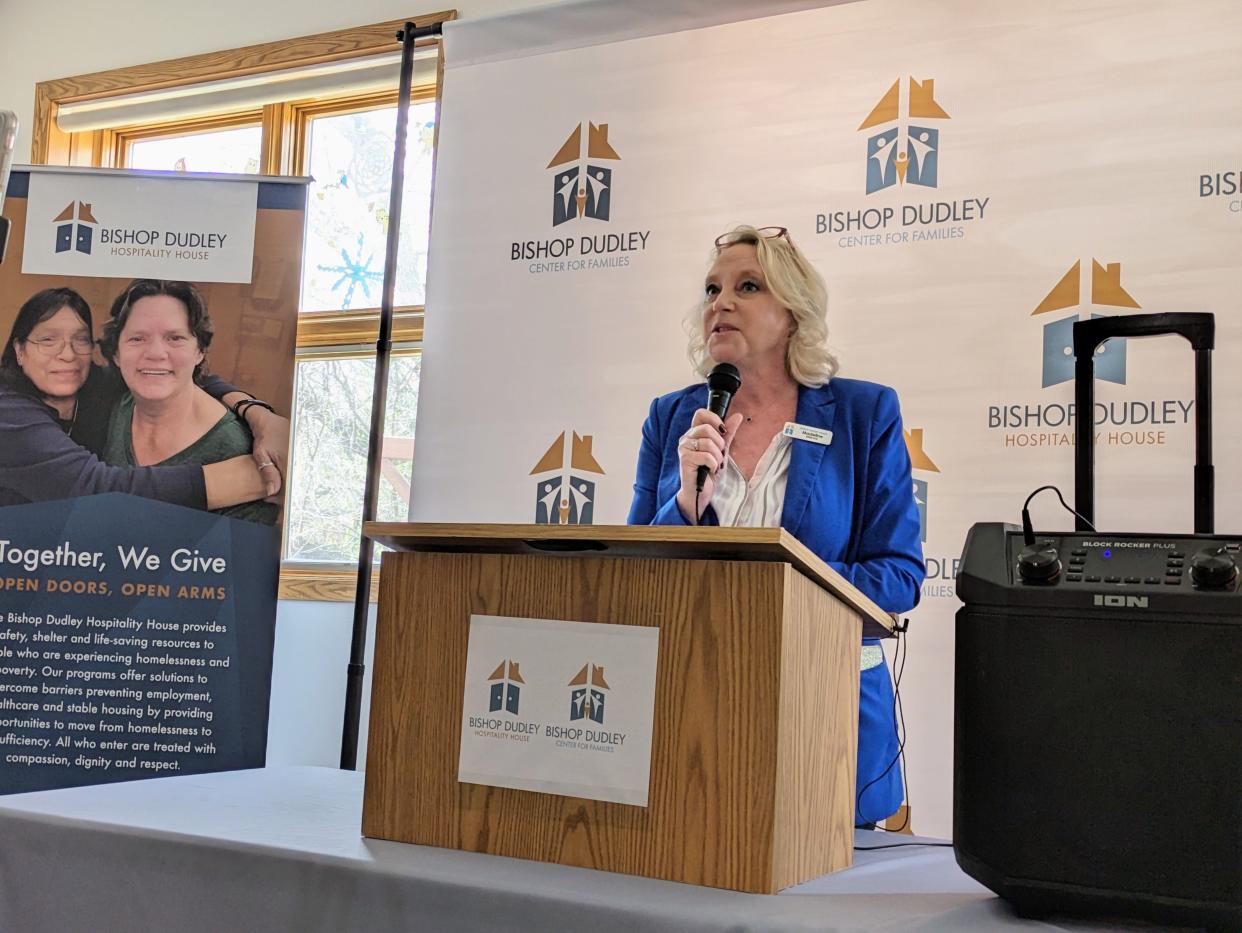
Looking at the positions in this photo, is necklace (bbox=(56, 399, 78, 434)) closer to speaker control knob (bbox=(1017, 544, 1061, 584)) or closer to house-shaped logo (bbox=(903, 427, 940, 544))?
house-shaped logo (bbox=(903, 427, 940, 544))

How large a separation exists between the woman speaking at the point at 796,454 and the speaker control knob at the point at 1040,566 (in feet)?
2.06

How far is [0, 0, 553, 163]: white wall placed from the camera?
163 inches

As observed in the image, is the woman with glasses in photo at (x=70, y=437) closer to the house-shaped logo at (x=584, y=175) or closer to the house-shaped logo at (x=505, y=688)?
the house-shaped logo at (x=584, y=175)

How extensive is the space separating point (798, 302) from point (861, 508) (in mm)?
428

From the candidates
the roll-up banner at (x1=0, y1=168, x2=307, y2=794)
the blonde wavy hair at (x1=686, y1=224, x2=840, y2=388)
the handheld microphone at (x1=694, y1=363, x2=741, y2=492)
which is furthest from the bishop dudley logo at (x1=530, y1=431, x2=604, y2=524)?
the handheld microphone at (x1=694, y1=363, x2=741, y2=492)

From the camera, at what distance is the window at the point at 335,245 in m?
4.01

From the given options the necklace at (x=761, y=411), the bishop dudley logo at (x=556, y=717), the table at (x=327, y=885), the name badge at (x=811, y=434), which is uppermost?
the necklace at (x=761, y=411)

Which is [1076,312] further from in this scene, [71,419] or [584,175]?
[71,419]

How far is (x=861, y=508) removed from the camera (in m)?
1.96

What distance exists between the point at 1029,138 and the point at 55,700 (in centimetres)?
291

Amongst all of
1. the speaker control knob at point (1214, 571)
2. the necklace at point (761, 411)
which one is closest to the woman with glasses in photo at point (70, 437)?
the necklace at point (761, 411)

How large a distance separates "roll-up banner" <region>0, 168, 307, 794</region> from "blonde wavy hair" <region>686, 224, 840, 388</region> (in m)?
1.63

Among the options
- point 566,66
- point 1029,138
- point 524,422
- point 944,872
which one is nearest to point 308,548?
point 524,422

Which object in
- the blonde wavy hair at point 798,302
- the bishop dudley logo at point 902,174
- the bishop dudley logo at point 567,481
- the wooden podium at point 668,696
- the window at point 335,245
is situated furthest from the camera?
the window at point 335,245
